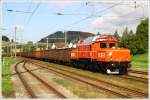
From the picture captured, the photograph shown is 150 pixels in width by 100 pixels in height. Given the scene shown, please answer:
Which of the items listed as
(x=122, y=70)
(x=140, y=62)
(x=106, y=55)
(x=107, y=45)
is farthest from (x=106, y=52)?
(x=140, y=62)

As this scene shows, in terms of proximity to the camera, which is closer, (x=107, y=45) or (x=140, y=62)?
(x=107, y=45)

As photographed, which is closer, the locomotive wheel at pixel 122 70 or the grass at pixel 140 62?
the locomotive wheel at pixel 122 70

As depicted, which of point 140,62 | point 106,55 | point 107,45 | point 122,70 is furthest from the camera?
point 140,62

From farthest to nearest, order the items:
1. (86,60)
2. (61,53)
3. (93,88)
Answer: (61,53), (86,60), (93,88)

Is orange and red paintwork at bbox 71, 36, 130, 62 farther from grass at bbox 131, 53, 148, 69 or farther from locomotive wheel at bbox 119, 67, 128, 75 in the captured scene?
grass at bbox 131, 53, 148, 69

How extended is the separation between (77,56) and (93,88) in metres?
15.6

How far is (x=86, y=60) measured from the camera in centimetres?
2931

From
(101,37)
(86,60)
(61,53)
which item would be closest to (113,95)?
(101,37)

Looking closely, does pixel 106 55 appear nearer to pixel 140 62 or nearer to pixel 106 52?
pixel 106 52

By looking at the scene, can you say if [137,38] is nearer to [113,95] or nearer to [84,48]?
[84,48]

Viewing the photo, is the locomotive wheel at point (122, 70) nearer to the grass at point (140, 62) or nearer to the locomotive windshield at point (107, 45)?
the locomotive windshield at point (107, 45)

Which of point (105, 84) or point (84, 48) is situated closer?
point (105, 84)

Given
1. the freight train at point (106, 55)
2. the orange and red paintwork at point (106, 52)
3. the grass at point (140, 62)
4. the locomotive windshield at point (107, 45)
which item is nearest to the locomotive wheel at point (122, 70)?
the freight train at point (106, 55)

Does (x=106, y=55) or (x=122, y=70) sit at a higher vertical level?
(x=106, y=55)
